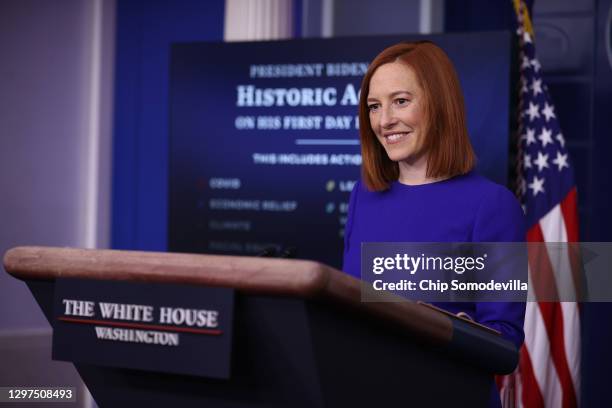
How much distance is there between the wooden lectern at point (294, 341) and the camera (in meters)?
0.82

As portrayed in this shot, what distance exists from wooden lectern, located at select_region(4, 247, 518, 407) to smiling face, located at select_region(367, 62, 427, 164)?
18.0 inches

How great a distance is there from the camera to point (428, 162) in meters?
1.43

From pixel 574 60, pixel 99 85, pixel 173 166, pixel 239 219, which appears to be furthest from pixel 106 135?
pixel 574 60

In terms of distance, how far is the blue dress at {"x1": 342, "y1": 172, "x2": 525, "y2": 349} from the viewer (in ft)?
4.18

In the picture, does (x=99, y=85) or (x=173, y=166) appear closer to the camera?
(x=173, y=166)

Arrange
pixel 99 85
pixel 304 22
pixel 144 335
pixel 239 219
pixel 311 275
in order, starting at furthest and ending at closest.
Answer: pixel 99 85, pixel 304 22, pixel 239 219, pixel 144 335, pixel 311 275

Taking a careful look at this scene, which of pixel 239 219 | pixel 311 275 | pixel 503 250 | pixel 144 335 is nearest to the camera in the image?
pixel 311 275

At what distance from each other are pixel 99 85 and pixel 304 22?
52.6 inches

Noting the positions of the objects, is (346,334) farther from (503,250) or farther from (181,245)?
(181,245)

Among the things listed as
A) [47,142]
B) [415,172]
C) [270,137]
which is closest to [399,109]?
[415,172]

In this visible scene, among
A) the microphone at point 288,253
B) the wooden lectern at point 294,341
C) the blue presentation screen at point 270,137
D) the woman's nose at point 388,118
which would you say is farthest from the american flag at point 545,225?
the wooden lectern at point 294,341

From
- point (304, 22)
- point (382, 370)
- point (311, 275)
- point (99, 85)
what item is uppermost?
point (304, 22)

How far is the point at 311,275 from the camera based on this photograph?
0.79 m

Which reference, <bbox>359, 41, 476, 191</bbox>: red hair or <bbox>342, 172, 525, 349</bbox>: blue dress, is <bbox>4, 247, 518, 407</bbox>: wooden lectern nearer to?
<bbox>342, 172, 525, 349</bbox>: blue dress
